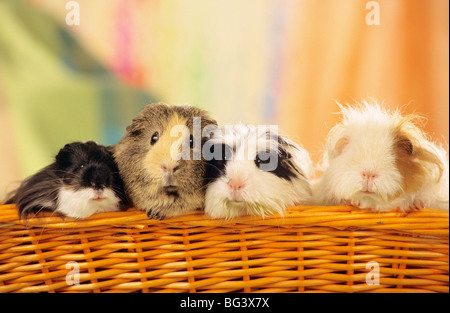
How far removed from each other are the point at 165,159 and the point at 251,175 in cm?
20

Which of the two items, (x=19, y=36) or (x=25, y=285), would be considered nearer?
(x=25, y=285)

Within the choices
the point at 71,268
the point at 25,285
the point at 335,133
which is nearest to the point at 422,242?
the point at 335,133

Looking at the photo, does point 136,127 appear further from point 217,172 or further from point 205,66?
point 205,66

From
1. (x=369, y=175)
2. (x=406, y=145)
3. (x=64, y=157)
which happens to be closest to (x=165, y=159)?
(x=64, y=157)

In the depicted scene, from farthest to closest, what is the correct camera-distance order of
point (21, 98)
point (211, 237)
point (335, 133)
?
point (21, 98), point (335, 133), point (211, 237)

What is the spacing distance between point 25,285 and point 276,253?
64 cm

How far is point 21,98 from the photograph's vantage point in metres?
1.66

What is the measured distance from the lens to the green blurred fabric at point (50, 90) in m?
1.65

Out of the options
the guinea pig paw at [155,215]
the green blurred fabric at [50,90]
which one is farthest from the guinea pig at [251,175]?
the green blurred fabric at [50,90]

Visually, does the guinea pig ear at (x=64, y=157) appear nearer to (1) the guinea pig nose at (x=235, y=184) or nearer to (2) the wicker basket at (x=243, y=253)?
(2) the wicker basket at (x=243, y=253)

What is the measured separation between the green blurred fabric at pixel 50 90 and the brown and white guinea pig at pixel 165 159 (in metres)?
0.63

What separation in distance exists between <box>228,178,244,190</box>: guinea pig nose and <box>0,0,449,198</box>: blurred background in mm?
638

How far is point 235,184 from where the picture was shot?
0.96 metres

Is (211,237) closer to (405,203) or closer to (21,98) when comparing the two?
(405,203)
